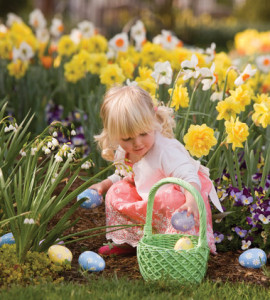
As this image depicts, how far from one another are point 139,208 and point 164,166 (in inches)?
9.6

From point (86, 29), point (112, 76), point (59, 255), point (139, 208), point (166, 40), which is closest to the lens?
point (59, 255)

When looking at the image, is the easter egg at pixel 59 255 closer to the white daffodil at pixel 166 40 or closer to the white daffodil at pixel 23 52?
the white daffodil at pixel 23 52

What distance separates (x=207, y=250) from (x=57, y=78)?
10.2 feet

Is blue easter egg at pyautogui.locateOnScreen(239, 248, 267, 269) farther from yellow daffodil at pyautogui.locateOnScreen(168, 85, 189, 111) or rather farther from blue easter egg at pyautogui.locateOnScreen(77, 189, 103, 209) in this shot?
yellow daffodil at pyautogui.locateOnScreen(168, 85, 189, 111)

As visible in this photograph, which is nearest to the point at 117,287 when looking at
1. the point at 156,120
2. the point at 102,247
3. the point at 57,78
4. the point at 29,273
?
the point at 29,273

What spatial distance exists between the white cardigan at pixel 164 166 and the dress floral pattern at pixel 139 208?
62mm

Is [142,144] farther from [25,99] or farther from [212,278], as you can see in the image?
[25,99]

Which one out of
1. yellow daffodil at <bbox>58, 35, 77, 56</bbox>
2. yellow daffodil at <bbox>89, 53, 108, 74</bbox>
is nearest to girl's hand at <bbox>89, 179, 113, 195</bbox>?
yellow daffodil at <bbox>89, 53, 108, 74</bbox>

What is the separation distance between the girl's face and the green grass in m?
0.61

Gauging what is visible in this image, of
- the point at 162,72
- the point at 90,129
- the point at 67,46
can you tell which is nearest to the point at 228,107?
the point at 162,72

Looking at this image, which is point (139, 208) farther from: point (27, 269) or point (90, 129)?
point (90, 129)

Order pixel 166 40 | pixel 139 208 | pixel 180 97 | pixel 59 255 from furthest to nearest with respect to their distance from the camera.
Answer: pixel 166 40, pixel 180 97, pixel 139 208, pixel 59 255

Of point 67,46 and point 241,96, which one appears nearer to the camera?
point 241,96

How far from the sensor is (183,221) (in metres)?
2.46
